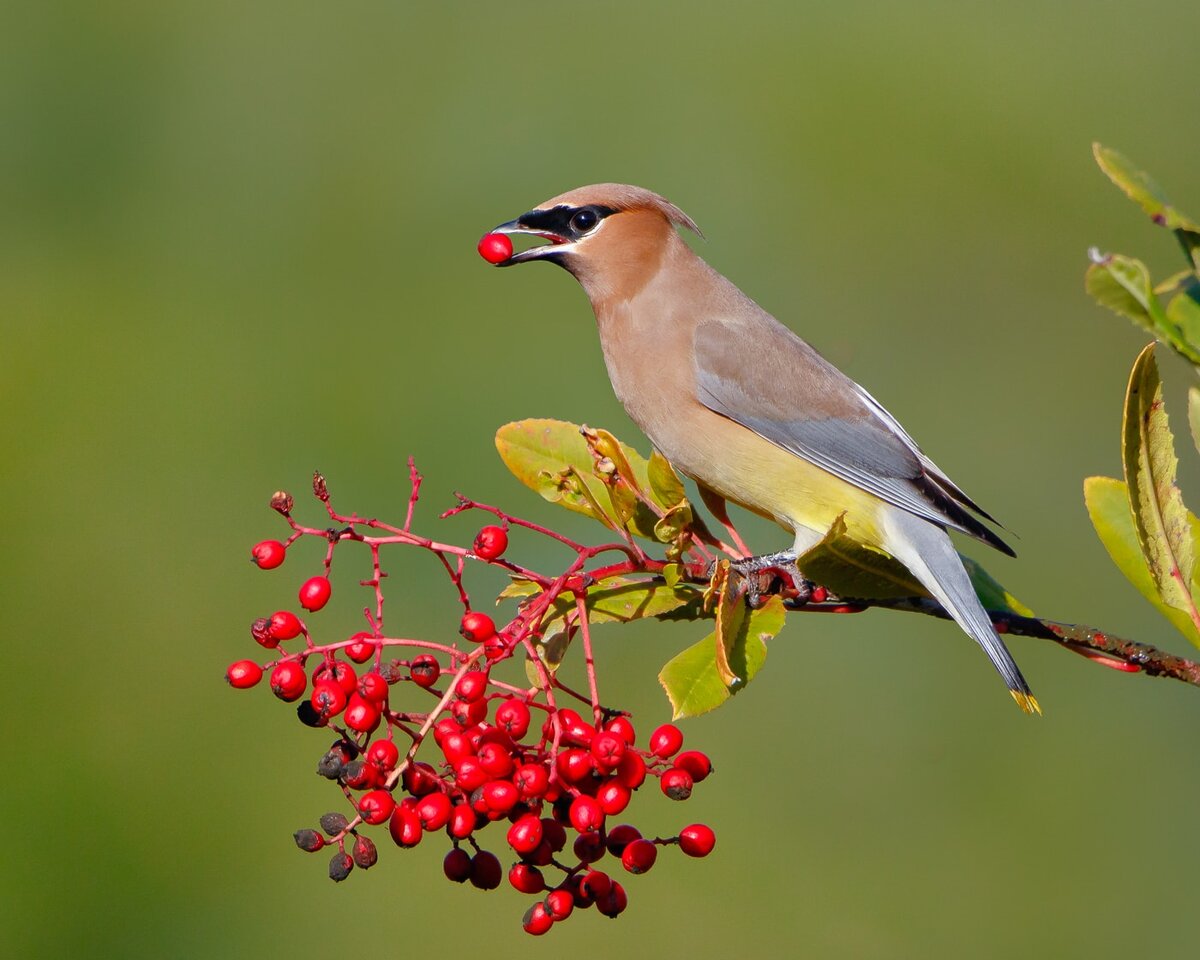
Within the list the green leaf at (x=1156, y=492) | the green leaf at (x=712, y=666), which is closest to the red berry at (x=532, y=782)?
the green leaf at (x=712, y=666)

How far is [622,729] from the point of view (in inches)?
Result: 89.2

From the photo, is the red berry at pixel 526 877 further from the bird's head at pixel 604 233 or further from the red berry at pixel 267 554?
the bird's head at pixel 604 233

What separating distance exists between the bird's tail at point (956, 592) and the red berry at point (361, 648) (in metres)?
0.95

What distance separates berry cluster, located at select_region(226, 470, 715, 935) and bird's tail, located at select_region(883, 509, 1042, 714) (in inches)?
25.4

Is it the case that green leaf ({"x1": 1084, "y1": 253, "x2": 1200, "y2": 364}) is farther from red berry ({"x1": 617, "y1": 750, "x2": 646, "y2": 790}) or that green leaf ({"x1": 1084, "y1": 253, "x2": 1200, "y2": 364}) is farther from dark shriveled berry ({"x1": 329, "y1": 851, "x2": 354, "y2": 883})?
dark shriveled berry ({"x1": 329, "y1": 851, "x2": 354, "y2": 883})

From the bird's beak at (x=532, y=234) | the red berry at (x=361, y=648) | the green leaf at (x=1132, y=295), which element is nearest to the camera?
the green leaf at (x=1132, y=295)

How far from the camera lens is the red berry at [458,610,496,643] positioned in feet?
7.40

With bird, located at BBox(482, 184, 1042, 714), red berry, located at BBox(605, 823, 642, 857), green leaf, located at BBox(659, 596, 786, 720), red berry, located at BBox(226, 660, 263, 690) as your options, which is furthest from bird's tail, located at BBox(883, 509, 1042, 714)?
red berry, located at BBox(226, 660, 263, 690)

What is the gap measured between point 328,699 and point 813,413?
171 cm

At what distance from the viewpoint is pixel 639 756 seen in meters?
2.31

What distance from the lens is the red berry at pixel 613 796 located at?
88.6 inches

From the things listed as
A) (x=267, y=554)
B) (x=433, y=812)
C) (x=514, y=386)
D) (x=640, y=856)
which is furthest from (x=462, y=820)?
(x=514, y=386)

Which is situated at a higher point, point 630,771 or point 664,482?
point 664,482

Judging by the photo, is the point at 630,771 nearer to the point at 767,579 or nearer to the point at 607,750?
the point at 607,750
